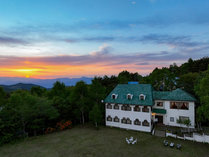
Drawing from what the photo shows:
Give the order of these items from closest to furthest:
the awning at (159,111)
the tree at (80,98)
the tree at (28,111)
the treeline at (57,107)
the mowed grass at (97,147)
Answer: the mowed grass at (97,147)
the treeline at (57,107)
the tree at (28,111)
the awning at (159,111)
the tree at (80,98)

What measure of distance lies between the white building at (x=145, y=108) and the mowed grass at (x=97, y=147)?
2.50 m

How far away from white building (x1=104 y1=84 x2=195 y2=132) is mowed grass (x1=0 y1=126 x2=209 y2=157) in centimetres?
250

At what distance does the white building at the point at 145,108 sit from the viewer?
2083 centimetres

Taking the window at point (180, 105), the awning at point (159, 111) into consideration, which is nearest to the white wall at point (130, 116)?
the awning at point (159, 111)

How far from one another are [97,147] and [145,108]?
415 inches

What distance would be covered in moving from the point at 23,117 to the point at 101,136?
13.5 meters

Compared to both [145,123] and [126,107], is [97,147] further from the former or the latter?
[145,123]

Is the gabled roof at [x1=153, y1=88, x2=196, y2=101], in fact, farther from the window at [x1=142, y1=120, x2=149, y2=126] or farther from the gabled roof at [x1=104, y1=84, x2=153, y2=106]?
the window at [x1=142, y1=120, x2=149, y2=126]

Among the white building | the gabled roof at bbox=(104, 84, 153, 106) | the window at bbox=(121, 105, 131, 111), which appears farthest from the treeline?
the window at bbox=(121, 105, 131, 111)

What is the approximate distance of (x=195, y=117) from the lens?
21.0 metres

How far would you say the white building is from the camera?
20828 mm

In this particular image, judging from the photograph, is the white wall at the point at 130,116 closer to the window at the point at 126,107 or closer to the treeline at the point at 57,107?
the window at the point at 126,107

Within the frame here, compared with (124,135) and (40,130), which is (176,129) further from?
(40,130)

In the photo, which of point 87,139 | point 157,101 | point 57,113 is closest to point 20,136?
point 57,113
